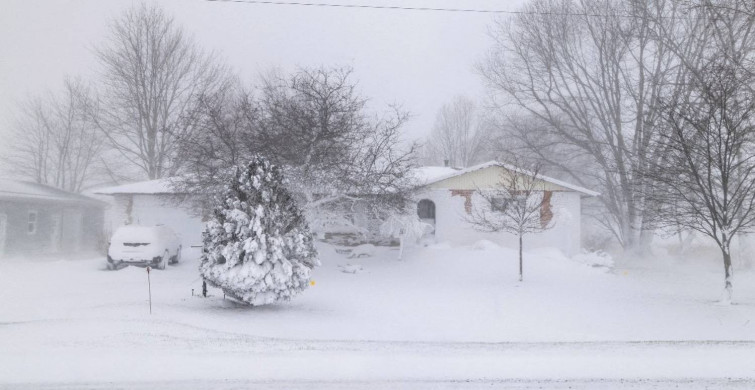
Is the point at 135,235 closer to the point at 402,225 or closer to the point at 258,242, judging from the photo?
the point at 258,242

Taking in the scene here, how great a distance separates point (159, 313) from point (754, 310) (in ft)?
45.3

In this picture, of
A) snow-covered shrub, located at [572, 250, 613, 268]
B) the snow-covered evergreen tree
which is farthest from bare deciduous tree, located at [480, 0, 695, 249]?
the snow-covered evergreen tree

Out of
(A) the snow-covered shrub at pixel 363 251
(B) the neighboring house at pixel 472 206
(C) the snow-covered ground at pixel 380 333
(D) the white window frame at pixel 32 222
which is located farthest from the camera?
(D) the white window frame at pixel 32 222

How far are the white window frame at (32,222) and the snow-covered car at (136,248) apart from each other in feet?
39.9

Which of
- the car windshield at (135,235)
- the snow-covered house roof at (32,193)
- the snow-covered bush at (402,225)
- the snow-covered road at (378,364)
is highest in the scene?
the snow-covered house roof at (32,193)

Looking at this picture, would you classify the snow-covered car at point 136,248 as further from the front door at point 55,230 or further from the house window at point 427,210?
the front door at point 55,230

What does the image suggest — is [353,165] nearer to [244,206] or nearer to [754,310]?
[244,206]

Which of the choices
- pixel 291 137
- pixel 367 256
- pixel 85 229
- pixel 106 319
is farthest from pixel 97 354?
pixel 85 229

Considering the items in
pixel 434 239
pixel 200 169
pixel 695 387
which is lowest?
pixel 695 387

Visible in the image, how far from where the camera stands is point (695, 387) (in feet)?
25.3

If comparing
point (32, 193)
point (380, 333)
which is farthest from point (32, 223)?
point (380, 333)

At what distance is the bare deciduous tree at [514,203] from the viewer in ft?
65.6

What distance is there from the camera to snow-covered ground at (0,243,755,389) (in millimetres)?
8094

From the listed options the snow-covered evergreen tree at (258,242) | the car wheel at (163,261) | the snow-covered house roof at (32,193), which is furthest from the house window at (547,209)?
the snow-covered house roof at (32,193)
